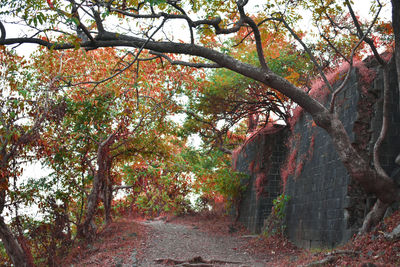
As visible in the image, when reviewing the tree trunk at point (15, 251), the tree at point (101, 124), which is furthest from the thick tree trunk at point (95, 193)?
the tree trunk at point (15, 251)

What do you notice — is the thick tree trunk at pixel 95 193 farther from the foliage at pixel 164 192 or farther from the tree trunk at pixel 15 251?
the foliage at pixel 164 192

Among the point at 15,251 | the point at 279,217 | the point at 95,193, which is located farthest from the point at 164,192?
the point at 15,251

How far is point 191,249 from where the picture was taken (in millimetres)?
10422

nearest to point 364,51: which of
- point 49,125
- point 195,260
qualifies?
point 195,260

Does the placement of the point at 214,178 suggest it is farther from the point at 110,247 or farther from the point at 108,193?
the point at 110,247

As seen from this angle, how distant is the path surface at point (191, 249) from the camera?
28.5 feet

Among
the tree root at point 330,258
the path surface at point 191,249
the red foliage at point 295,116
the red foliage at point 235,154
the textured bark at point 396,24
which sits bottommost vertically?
the path surface at point 191,249

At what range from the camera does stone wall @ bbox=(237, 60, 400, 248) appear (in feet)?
25.1

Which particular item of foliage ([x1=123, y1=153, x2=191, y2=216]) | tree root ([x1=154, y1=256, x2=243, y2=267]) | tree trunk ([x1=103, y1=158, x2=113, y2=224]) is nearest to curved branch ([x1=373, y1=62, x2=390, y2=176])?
tree root ([x1=154, y1=256, x2=243, y2=267])

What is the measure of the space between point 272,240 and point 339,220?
3.05m

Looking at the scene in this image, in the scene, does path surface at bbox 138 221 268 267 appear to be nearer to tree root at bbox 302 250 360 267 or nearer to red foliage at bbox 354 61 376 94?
tree root at bbox 302 250 360 267

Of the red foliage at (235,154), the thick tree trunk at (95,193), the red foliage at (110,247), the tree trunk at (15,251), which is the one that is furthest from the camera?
the red foliage at (235,154)

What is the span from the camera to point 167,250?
1019cm

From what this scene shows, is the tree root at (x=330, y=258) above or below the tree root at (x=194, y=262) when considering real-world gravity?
above
